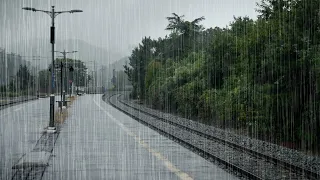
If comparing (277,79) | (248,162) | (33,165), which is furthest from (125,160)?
(277,79)

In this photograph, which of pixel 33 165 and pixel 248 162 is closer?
pixel 33 165

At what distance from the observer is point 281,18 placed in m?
17.2

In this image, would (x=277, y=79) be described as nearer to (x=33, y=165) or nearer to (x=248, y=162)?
(x=248, y=162)

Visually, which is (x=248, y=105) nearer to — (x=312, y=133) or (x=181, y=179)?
(x=312, y=133)

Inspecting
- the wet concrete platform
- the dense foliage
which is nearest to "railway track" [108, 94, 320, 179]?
the wet concrete platform

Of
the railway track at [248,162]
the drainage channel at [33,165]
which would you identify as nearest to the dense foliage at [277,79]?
the railway track at [248,162]

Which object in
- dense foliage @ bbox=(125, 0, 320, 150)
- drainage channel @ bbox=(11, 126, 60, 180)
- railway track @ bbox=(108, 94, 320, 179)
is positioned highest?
dense foliage @ bbox=(125, 0, 320, 150)

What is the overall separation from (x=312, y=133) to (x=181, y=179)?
728 centimetres

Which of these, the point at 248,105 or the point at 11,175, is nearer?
the point at 11,175

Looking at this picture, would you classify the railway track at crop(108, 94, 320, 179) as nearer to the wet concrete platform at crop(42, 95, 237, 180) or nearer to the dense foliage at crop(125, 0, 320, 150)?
the wet concrete platform at crop(42, 95, 237, 180)

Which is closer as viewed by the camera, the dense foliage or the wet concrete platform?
the wet concrete platform

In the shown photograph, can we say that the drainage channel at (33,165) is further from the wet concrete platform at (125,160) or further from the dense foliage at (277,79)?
the dense foliage at (277,79)

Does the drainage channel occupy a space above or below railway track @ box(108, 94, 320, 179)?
above

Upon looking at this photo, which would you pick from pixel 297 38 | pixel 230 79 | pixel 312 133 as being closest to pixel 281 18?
pixel 297 38
